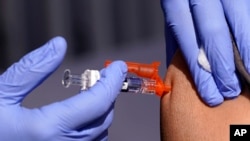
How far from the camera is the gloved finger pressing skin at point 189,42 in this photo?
1.45m

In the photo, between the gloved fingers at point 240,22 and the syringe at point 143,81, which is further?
the syringe at point 143,81

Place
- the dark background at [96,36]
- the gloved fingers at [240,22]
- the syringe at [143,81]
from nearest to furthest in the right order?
the gloved fingers at [240,22], the syringe at [143,81], the dark background at [96,36]

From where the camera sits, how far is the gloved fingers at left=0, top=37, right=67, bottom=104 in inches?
57.7

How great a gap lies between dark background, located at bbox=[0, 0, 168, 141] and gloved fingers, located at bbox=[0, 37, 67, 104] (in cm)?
167

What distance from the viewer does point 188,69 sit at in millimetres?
1533

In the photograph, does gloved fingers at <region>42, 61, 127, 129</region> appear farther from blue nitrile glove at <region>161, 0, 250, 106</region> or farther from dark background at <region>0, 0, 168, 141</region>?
dark background at <region>0, 0, 168, 141</region>

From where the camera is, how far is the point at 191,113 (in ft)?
4.81

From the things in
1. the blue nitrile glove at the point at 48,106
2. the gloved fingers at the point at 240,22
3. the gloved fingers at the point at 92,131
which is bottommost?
the gloved fingers at the point at 92,131

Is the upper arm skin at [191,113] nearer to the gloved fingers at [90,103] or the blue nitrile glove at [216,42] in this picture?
the blue nitrile glove at [216,42]

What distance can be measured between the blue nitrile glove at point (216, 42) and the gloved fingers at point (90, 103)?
0.64ft

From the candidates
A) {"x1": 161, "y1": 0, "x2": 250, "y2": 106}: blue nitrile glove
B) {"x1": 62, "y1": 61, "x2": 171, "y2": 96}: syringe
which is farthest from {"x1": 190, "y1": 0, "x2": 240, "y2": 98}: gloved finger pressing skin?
{"x1": 62, "y1": 61, "x2": 171, "y2": 96}: syringe

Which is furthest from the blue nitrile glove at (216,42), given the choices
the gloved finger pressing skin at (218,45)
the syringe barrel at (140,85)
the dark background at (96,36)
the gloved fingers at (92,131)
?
the dark background at (96,36)

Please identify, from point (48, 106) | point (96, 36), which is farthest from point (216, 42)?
point (96, 36)

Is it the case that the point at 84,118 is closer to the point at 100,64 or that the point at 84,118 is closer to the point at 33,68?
the point at 33,68
